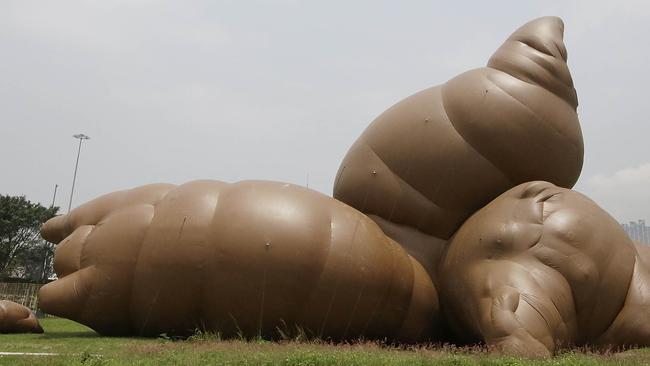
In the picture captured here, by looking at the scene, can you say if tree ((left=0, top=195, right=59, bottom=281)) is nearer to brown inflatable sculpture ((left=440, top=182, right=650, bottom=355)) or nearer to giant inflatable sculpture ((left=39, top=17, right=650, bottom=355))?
giant inflatable sculpture ((left=39, top=17, right=650, bottom=355))

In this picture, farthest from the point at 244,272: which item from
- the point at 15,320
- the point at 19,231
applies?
the point at 19,231

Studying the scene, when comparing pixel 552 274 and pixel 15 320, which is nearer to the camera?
pixel 552 274

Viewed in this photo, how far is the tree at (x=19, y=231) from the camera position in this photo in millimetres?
39688

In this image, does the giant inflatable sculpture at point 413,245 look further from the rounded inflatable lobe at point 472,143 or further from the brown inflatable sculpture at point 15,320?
the brown inflatable sculpture at point 15,320

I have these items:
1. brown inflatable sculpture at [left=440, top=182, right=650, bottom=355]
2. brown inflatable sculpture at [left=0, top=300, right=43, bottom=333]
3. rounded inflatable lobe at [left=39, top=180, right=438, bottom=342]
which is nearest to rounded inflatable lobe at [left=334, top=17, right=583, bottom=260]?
brown inflatable sculpture at [left=440, top=182, right=650, bottom=355]

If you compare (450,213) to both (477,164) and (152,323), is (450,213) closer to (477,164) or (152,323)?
(477,164)

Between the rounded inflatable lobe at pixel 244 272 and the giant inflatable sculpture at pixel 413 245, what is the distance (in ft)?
0.08

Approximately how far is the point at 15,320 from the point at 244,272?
19.6 ft

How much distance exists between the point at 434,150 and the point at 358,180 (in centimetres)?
157

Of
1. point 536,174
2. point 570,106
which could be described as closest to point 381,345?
point 536,174

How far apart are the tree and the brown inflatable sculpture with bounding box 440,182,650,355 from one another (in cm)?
3906

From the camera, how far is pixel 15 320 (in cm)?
1142

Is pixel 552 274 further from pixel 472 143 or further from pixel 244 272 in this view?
pixel 244 272

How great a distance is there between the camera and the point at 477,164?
993 cm
